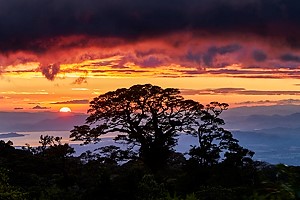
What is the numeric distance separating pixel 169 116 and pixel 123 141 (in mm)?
4754

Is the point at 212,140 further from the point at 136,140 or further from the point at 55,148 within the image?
the point at 55,148

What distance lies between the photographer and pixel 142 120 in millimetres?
47188

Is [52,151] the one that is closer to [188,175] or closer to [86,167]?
[86,167]

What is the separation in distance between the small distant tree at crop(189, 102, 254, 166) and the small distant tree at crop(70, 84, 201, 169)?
4.82 feet

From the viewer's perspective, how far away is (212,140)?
4697 centimetres

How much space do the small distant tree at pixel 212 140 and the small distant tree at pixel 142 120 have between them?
57.9 inches

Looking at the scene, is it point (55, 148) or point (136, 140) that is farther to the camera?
point (136, 140)

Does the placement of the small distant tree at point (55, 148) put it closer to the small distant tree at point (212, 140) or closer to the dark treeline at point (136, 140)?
the dark treeline at point (136, 140)

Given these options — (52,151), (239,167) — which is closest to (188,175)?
(239,167)

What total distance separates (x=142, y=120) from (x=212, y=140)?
650 centimetres

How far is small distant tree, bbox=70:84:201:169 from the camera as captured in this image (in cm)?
4638

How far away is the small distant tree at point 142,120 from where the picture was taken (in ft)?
152

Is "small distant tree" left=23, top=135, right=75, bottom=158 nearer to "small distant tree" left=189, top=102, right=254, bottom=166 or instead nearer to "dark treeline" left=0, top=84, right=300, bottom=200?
"dark treeline" left=0, top=84, right=300, bottom=200

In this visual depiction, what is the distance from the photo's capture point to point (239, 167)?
108 ft
